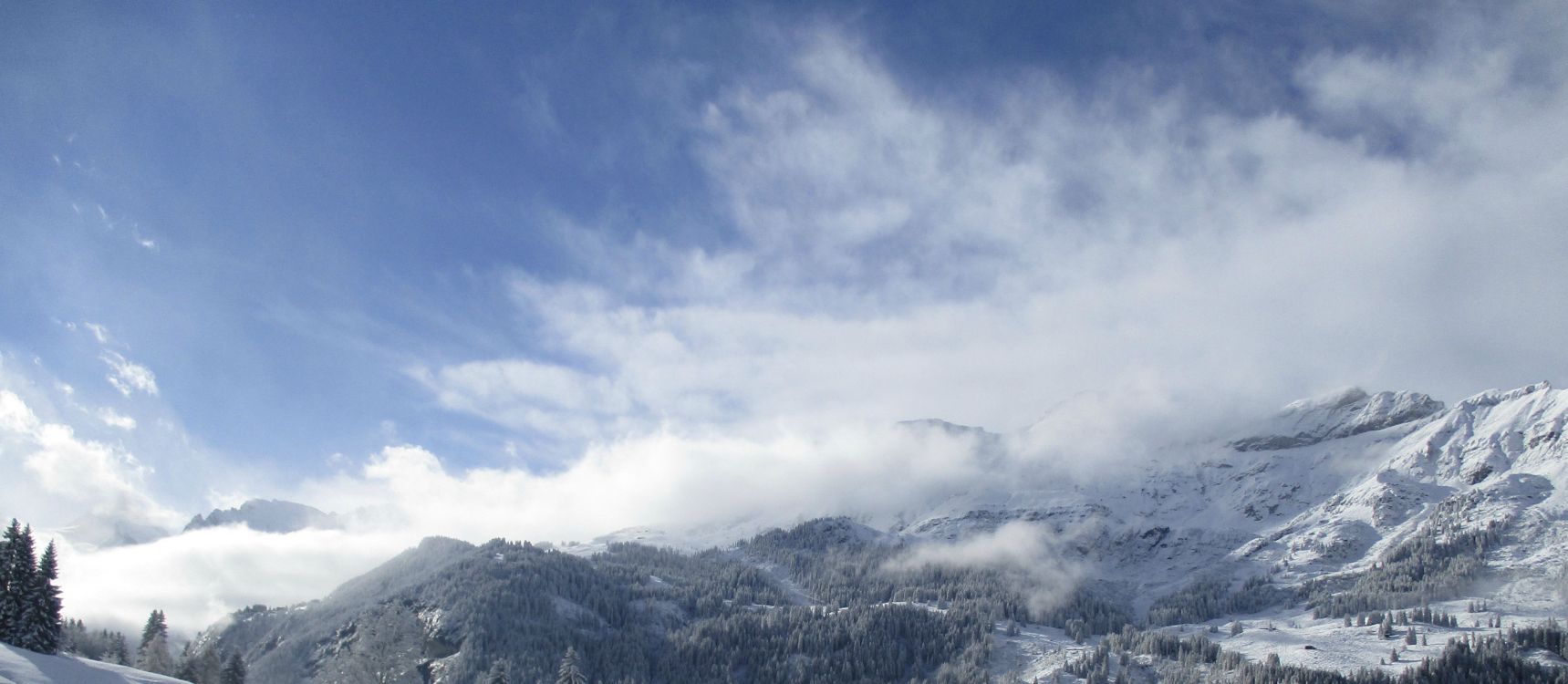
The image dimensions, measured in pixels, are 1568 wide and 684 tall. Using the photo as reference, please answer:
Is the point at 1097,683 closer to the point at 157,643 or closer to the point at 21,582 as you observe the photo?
the point at 157,643

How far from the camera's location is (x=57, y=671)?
4906 centimetres

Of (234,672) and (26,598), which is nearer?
(26,598)

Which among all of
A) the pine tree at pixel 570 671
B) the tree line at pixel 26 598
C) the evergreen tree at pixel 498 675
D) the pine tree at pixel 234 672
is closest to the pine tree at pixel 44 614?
the tree line at pixel 26 598

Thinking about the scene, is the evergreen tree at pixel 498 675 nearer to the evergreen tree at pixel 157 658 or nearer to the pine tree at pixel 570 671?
the pine tree at pixel 570 671

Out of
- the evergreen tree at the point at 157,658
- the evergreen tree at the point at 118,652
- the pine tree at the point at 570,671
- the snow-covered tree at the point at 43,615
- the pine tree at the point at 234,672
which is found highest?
the snow-covered tree at the point at 43,615

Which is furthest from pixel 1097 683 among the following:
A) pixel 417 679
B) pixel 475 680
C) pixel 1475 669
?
pixel 417 679

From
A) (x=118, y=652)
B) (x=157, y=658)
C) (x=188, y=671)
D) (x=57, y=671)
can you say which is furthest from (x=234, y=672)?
(x=57, y=671)

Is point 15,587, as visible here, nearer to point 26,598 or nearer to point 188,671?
point 26,598

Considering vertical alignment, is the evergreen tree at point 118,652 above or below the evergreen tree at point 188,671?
below

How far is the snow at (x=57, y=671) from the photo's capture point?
151 ft

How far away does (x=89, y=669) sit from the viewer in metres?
52.1

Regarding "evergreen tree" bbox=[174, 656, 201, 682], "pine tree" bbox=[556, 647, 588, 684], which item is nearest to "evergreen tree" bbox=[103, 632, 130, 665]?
"evergreen tree" bbox=[174, 656, 201, 682]

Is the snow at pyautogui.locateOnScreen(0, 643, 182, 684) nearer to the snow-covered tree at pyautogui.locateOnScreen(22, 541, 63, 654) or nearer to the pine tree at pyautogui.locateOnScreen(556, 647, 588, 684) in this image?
the snow-covered tree at pyautogui.locateOnScreen(22, 541, 63, 654)

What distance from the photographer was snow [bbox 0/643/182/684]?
45938mm
